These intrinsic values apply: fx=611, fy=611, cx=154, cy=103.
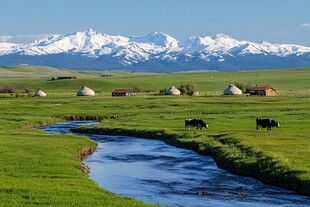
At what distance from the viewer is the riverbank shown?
3434 centimetres

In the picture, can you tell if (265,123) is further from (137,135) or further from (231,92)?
(231,92)

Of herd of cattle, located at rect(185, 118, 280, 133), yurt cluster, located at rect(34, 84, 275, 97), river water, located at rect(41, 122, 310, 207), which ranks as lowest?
river water, located at rect(41, 122, 310, 207)

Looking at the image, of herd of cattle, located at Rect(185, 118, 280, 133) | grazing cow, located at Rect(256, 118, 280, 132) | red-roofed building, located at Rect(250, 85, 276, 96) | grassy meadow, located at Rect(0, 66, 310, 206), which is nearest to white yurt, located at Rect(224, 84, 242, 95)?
red-roofed building, located at Rect(250, 85, 276, 96)

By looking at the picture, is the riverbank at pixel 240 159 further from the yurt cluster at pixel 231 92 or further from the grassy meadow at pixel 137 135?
the yurt cluster at pixel 231 92

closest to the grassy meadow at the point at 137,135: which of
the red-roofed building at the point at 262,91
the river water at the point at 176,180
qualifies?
the river water at the point at 176,180

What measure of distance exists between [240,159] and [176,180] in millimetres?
6870

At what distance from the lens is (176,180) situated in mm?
36938

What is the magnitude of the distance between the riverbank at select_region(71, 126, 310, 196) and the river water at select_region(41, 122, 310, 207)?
2.25 ft

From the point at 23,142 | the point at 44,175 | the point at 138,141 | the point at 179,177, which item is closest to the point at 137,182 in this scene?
the point at 179,177

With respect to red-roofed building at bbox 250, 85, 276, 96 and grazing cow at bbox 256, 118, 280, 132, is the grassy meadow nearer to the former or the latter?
grazing cow at bbox 256, 118, 280, 132

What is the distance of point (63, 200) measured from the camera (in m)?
25.4

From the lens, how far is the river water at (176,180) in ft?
101

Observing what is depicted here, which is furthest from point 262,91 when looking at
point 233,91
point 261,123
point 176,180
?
point 176,180

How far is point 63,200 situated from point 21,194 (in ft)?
7.33
